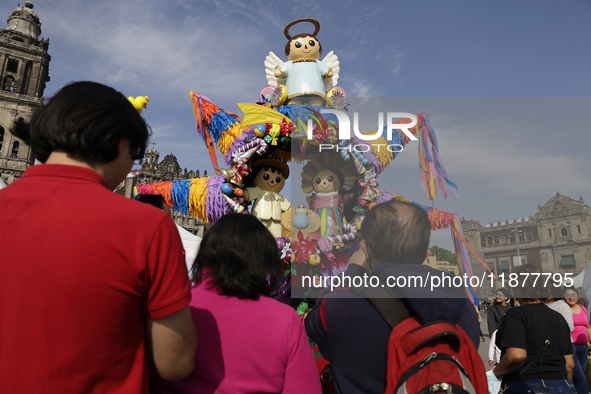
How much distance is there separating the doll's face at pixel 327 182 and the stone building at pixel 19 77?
2813 centimetres

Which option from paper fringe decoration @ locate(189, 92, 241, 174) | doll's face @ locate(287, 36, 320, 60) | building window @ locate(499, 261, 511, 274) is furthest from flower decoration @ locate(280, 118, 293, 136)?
building window @ locate(499, 261, 511, 274)

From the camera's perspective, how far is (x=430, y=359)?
3.79 feet

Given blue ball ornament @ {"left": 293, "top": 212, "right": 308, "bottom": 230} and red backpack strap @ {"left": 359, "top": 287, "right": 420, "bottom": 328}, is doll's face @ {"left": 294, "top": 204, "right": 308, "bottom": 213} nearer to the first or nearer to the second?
blue ball ornament @ {"left": 293, "top": 212, "right": 308, "bottom": 230}

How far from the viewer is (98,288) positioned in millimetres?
871

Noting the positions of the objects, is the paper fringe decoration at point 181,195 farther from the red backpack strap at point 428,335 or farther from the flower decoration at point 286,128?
the red backpack strap at point 428,335

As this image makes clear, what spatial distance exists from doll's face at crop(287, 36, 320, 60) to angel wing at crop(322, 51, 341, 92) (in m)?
0.33

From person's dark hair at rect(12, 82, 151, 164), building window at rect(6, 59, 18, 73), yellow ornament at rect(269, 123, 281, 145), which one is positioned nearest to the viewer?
person's dark hair at rect(12, 82, 151, 164)

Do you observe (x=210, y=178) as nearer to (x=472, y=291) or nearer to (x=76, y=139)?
(x=472, y=291)

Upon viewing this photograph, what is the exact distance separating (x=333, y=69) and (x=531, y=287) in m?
4.17

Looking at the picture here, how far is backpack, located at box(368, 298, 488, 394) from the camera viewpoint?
113 cm

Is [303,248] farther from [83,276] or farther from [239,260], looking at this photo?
[83,276]

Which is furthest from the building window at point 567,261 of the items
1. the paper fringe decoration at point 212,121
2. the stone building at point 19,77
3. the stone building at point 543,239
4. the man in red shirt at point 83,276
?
the stone building at point 19,77

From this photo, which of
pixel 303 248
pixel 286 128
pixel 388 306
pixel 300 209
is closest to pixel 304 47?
pixel 286 128

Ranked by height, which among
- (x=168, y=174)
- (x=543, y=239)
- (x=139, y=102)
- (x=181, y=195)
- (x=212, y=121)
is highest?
(x=168, y=174)
